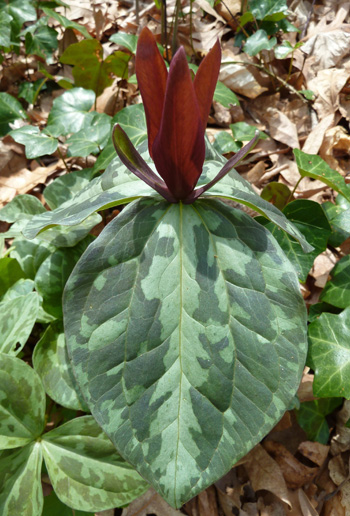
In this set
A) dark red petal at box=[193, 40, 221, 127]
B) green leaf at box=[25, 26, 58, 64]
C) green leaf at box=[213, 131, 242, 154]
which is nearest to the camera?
dark red petal at box=[193, 40, 221, 127]

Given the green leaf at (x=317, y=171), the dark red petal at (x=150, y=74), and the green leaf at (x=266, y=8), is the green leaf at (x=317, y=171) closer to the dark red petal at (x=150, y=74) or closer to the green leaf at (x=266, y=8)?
the dark red petal at (x=150, y=74)

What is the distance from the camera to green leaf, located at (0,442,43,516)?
1.05 meters

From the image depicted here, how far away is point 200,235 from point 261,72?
5.68 feet

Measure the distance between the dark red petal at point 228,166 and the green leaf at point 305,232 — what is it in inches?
20.8

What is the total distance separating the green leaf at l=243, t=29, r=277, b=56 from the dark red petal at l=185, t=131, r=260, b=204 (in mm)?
1364

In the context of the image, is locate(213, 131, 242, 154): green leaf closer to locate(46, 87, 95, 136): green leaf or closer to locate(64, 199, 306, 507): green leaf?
locate(46, 87, 95, 136): green leaf

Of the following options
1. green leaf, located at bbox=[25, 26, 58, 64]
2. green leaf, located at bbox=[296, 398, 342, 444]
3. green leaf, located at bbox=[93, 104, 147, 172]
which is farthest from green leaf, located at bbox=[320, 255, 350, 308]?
green leaf, located at bbox=[25, 26, 58, 64]

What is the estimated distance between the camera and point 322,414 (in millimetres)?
1434

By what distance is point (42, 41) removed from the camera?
2.45 metres

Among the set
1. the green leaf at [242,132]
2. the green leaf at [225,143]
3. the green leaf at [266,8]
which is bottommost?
the green leaf at [225,143]

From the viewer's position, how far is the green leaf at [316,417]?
4.67 feet

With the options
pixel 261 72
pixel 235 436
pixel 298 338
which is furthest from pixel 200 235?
pixel 261 72

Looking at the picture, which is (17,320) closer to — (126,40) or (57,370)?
(57,370)

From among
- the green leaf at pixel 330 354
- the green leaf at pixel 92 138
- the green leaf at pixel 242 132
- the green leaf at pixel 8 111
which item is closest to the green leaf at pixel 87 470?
the green leaf at pixel 330 354
